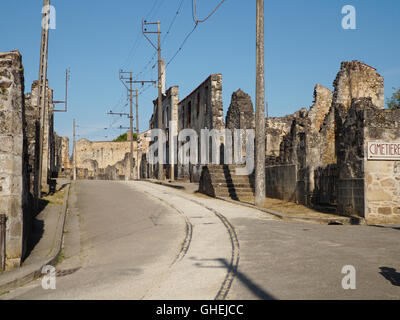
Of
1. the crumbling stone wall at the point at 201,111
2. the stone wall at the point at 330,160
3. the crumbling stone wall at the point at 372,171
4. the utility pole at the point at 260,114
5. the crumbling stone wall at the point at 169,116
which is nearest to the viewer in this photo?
the crumbling stone wall at the point at 372,171

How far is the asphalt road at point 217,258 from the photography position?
591 centimetres

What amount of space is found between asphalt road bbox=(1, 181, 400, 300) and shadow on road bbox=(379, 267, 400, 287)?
1 centimetres

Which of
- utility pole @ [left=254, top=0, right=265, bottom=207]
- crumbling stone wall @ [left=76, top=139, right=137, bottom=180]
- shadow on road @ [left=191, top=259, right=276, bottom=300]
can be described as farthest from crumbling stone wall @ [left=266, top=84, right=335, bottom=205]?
crumbling stone wall @ [left=76, top=139, right=137, bottom=180]

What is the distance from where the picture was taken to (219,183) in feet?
65.7

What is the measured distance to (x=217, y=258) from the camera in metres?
7.89

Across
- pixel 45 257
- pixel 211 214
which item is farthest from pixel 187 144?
pixel 45 257

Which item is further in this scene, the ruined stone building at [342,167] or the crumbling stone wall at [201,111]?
the crumbling stone wall at [201,111]

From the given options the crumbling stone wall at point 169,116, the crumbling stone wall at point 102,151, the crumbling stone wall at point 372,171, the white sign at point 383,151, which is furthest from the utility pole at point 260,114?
the crumbling stone wall at point 102,151

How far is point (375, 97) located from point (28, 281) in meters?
26.2

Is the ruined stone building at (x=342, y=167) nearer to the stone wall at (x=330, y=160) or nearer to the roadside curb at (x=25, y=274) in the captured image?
the stone wall at (x=330, y=160)

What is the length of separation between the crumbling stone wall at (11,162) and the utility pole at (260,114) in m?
9.10

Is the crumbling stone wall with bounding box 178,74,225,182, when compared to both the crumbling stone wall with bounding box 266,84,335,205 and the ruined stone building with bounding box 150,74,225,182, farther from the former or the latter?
the crumbling stone wall with bounding box 266,84,335,205

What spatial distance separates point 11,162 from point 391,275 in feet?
21.3
